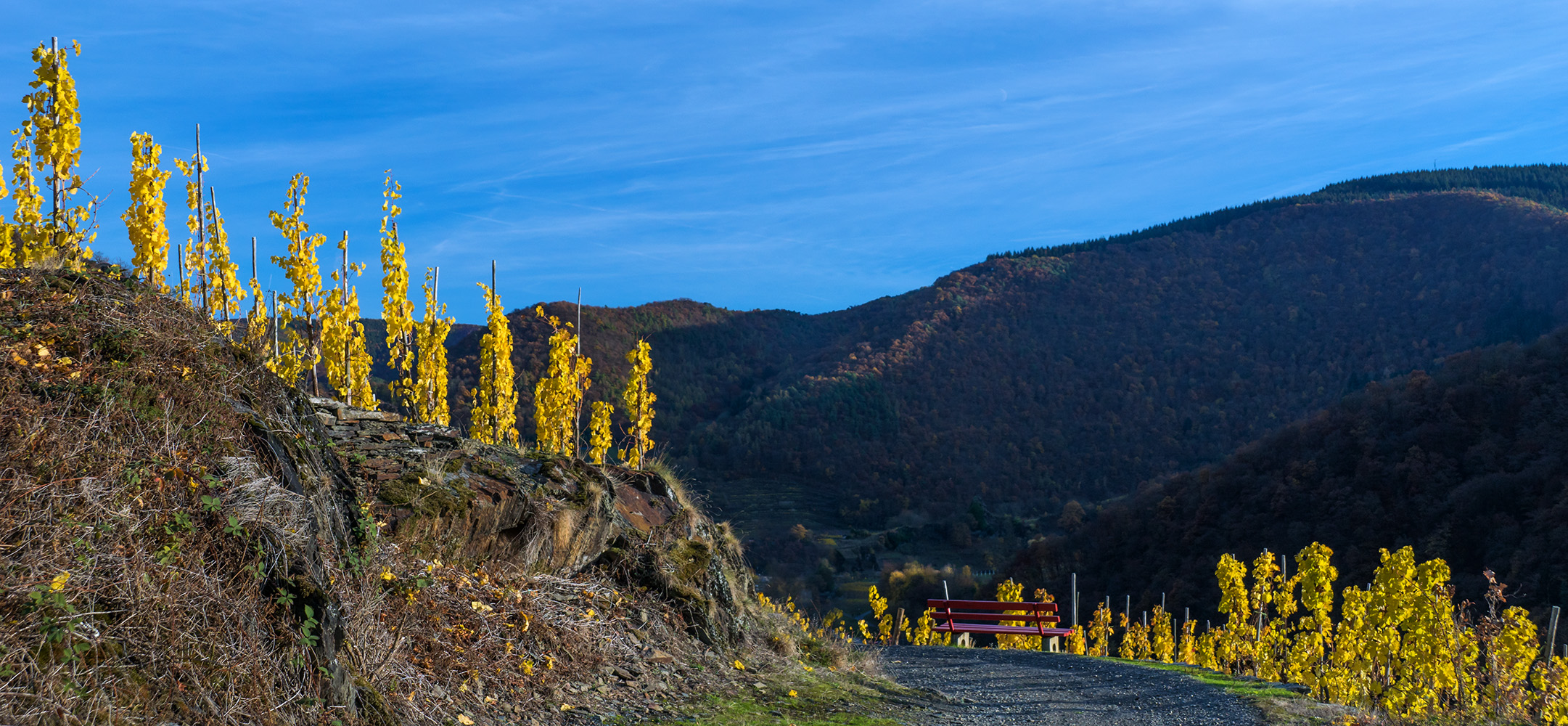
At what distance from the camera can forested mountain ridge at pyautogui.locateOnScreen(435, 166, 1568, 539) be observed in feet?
228

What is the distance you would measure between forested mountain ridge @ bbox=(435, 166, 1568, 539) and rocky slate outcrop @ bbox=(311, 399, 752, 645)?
46643 millimetres

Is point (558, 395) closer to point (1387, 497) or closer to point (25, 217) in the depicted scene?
point (25, 217)

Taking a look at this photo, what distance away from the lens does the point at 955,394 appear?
7838 centimetres

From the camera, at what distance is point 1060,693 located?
9656 mm

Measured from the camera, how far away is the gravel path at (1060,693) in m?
8.23

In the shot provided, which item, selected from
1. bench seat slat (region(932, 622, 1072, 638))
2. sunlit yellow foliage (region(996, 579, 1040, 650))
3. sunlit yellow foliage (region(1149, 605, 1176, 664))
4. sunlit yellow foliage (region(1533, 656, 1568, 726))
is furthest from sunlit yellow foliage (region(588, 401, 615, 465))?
sunlit yellow foliage (region(1533, 656, 1568, 726))

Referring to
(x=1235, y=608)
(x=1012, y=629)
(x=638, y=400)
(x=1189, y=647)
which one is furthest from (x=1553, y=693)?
(x=638, y=400)

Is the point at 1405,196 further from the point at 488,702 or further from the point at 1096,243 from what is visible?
the point at 488,702

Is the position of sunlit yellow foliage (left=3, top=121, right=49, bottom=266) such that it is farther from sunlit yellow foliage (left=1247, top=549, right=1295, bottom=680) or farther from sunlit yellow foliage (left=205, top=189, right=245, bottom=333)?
sunlit yellow foliage (left=1247, top=549, right=1295, bottom=680)

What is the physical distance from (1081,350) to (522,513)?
272 ft

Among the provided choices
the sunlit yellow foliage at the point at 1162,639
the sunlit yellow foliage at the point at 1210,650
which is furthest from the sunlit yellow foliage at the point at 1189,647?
the sunlit yellow foliage at the point at 1162,639

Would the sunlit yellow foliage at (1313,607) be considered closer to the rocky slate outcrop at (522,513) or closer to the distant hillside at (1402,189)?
the rocky slate outcrop at (522,513)

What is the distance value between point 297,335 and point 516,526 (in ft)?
19.2

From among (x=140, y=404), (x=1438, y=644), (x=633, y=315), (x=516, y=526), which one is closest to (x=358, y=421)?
(x=516, y=526)
